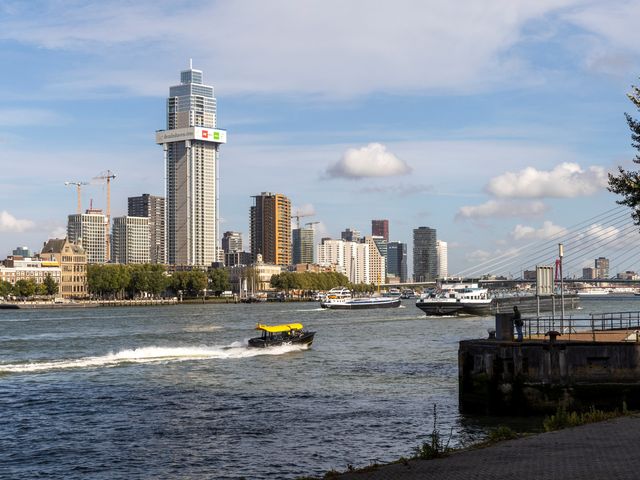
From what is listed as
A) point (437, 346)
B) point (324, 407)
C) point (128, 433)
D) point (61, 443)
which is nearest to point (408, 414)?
point (324, 407)

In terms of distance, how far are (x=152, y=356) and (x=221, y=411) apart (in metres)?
31.7

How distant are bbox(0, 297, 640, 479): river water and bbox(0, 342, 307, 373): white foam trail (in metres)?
0.15

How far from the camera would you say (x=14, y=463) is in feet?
107

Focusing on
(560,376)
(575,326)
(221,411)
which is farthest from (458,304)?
(560,376)

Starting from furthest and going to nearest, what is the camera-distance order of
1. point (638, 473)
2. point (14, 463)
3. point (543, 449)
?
1. point (14, 463)
2. point (543, 449)
3. point (638, 473)

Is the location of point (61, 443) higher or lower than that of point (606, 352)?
lower

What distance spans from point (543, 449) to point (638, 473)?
4.37 meters

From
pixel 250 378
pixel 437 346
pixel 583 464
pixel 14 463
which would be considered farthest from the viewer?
pixel 437 346

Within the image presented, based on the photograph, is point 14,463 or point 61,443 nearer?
point 14,463

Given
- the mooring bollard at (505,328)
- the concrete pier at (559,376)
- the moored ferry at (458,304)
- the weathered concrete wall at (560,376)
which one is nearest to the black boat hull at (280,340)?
the mooring bollard at (505,328)

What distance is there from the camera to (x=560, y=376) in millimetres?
38562

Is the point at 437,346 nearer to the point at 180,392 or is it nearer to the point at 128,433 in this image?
the point at 180,392

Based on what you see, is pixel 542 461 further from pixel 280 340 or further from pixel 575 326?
pixel 280 340

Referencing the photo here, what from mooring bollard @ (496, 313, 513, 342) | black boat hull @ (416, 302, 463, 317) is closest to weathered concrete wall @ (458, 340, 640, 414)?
mooring bollard @ (496, 313, 513, 342)
